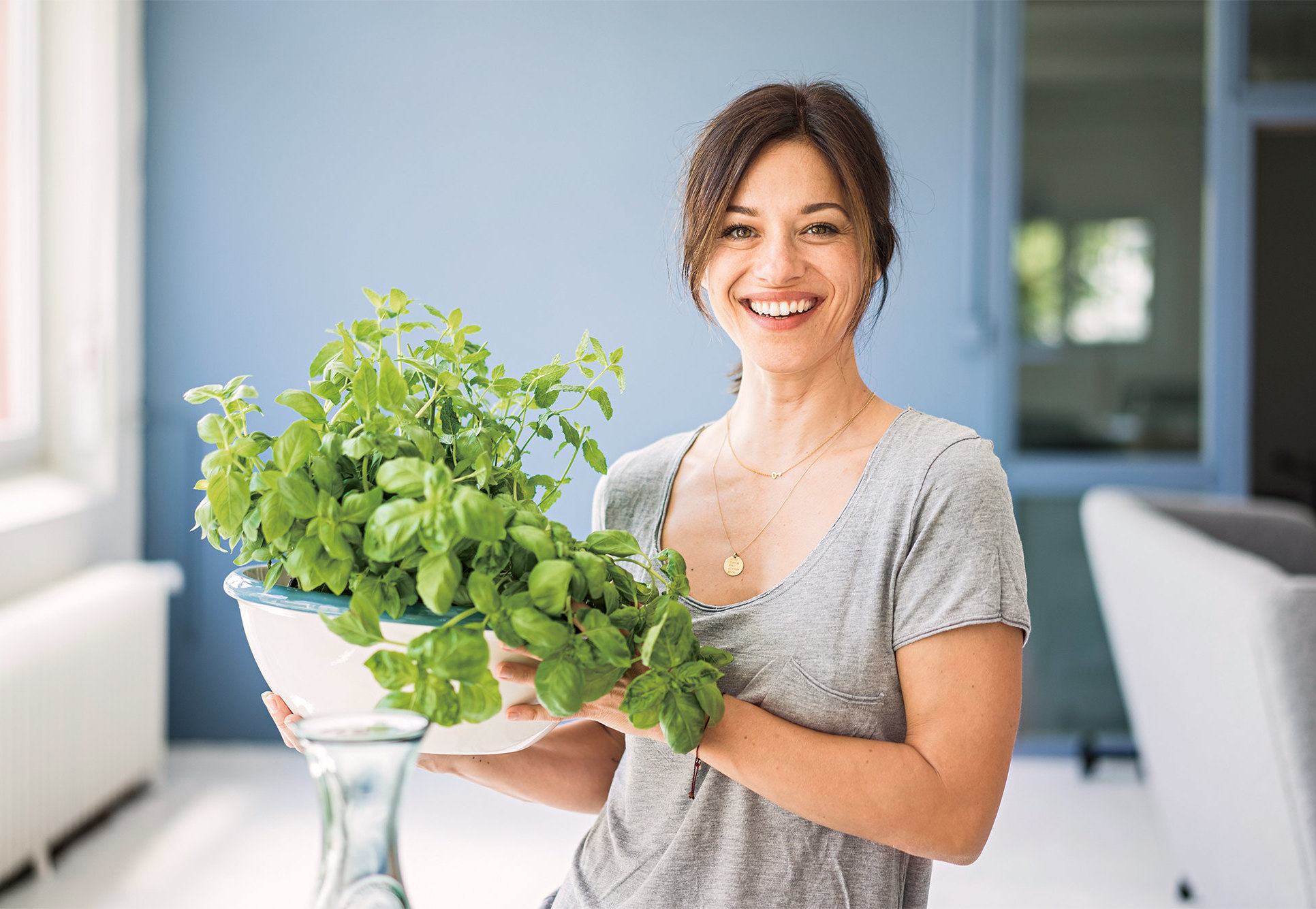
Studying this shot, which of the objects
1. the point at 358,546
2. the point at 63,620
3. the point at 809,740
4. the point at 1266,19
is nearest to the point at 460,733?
the point at 358,546

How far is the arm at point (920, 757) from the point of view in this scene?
774 mm

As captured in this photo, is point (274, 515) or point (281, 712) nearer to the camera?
point (274, 515)

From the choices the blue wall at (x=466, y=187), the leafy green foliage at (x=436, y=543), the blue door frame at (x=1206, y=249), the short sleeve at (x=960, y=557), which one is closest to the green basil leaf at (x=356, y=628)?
the leafy green foliage at (x=436, y=543)

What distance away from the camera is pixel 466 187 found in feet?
11.3

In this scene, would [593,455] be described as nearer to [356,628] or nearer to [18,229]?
[356,628]

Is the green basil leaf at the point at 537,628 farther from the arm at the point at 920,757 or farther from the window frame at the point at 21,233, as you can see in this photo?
the window frame at the point at 21,233

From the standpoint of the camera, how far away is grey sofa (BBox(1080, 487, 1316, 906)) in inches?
62.5

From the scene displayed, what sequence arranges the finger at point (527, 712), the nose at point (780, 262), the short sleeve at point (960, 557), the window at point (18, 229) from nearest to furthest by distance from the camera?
1. the finger at point (527, 712)
2. the short sleeve at point (960, 557)
3. the nose at point (780, 262)
4. the window at point (18, 229)

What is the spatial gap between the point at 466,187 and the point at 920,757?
2.96m

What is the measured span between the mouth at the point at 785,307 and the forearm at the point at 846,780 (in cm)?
37

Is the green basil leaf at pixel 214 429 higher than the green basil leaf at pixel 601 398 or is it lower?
lower

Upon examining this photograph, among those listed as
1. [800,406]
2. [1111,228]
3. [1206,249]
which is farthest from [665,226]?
[800,406]

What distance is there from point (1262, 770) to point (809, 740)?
126 cm

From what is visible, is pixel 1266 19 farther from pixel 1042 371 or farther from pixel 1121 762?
pixel 1121 762
